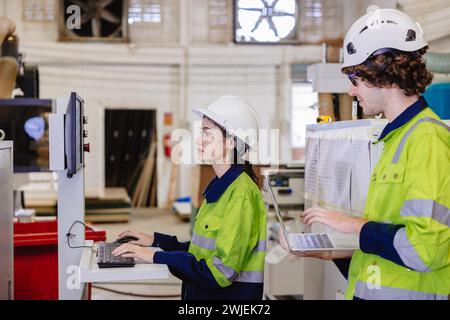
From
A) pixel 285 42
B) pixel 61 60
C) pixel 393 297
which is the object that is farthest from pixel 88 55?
pixel 393 297

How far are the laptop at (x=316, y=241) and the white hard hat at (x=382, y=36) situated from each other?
44 centimetres

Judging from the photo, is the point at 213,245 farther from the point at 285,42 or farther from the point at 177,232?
the point at 285,42

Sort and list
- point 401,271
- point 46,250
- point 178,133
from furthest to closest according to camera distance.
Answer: point 178,133 < point 46,250 < point 401,271

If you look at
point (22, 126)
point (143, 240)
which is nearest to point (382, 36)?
point (143, 240)

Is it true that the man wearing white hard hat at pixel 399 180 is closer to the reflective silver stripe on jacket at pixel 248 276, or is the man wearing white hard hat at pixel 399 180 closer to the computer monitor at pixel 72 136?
the reflective silver stripe on jacket at pixel 248 276

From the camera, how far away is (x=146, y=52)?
8.33m

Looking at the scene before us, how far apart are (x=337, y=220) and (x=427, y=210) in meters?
0.23

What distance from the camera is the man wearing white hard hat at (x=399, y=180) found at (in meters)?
1.24

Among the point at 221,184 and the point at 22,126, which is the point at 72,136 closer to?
the point at 221,184

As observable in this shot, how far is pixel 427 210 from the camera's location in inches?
48.5

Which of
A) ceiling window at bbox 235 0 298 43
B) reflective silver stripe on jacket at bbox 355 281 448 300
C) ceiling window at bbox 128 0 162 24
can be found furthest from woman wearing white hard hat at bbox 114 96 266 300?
ceiling window at bbox 128 0 162 24

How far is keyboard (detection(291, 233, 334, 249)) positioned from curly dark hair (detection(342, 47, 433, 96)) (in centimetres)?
50

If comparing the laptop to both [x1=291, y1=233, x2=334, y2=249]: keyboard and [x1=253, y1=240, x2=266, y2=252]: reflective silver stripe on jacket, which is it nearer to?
[x1=291, y1=233, x2=334, y2=249]: keyboard

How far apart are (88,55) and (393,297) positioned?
295 inches
